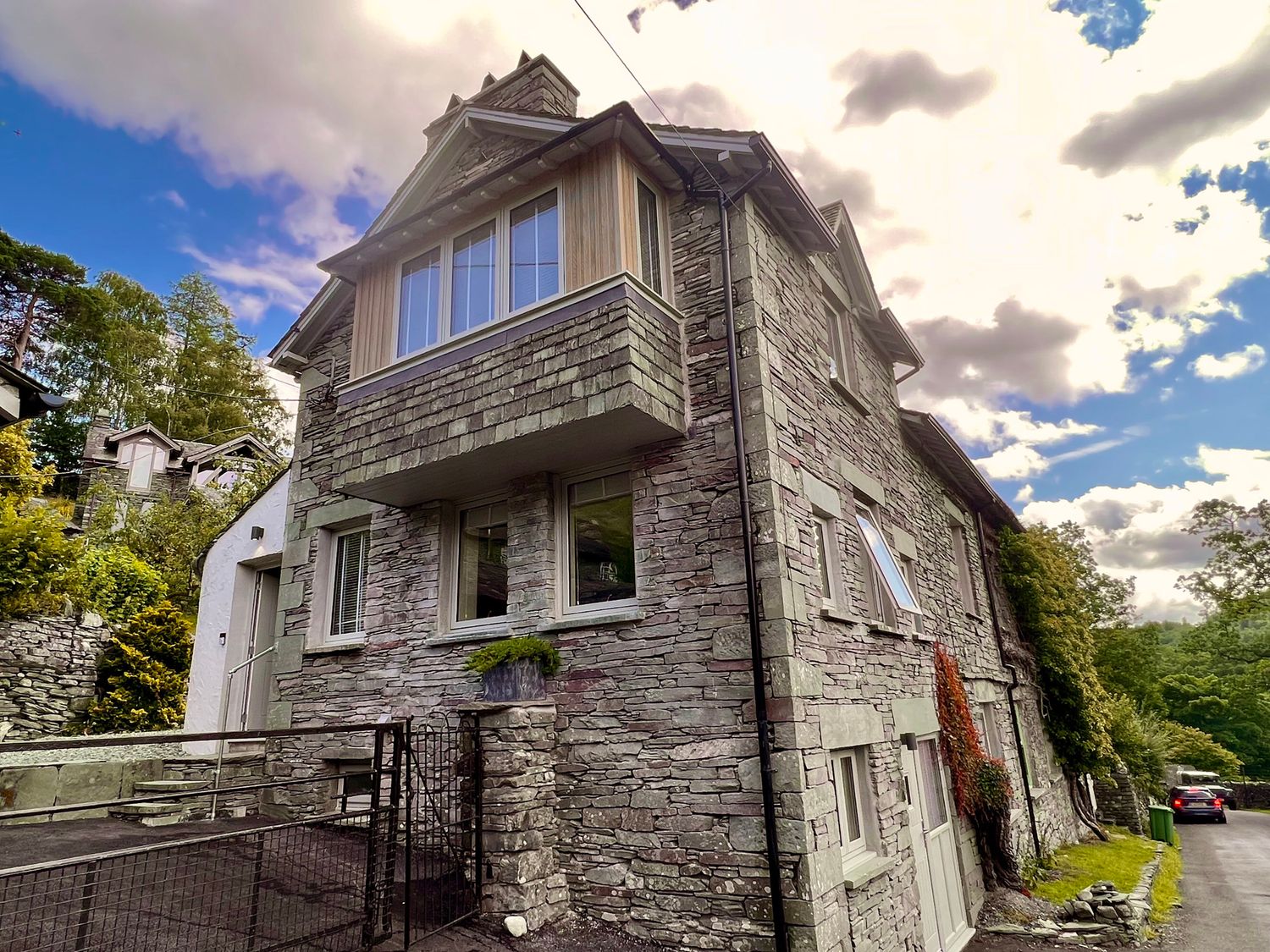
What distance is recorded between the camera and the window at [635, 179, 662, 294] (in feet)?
23.9

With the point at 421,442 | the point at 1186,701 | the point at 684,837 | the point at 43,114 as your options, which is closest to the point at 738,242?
the point at 421,442

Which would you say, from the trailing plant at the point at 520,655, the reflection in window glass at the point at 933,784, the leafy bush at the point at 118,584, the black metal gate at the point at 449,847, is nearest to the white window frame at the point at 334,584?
the trailing plant at the point at 520,655

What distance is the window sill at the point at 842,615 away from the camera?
686cm

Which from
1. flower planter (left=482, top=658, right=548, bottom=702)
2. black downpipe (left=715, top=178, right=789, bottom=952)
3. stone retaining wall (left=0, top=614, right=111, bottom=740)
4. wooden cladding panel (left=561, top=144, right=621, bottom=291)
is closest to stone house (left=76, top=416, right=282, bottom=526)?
stone retaining wall (left=0, top=614, right=111, bottom=740)

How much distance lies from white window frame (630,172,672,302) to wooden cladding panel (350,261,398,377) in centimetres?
320

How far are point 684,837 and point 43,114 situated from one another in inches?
678

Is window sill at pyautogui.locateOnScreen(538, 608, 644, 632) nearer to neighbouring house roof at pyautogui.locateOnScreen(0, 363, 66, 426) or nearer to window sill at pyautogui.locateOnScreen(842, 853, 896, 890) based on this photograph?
window sill at pyautogui.locateOnScreen(842, 853, 896, 890)

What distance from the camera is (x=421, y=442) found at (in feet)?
24.2

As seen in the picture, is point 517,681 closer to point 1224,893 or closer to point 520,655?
point 520,655

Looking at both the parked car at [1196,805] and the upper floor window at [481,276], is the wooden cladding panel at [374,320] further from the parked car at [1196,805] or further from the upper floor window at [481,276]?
the parked car at [1196,805]

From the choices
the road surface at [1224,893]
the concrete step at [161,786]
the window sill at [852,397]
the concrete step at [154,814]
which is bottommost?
the road surface at [1224,893]

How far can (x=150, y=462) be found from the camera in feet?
93.5

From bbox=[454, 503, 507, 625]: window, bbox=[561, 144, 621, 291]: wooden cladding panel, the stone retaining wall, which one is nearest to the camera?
bbox=[561, 144, 621, 291]: wooden cladding panel

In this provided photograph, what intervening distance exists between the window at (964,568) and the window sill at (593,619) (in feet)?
29.4
